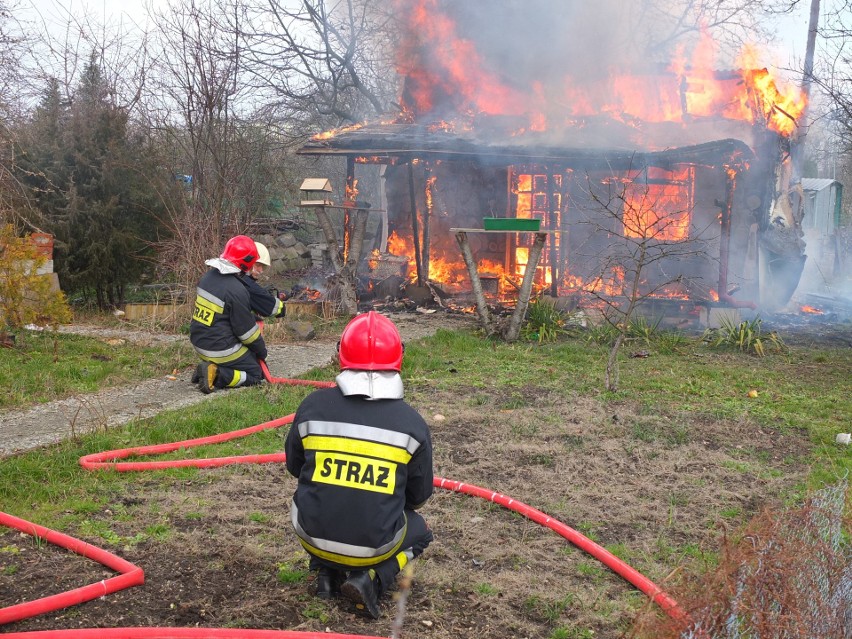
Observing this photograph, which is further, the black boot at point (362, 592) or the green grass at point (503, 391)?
the green grass at point (503, 391)

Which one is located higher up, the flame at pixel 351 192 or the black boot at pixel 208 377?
the flame at pixel 351 192

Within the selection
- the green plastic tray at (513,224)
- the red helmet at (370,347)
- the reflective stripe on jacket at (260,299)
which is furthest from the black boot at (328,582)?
the green plastic tray at (513,224)

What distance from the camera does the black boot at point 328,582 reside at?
353 cm

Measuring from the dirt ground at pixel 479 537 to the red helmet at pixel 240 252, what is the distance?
103 inches

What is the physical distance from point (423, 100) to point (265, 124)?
4249mm

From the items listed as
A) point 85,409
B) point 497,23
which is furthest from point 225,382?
point 497,23

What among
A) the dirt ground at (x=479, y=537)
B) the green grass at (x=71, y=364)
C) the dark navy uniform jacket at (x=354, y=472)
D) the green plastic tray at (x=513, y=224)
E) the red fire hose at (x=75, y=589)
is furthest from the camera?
the green plastic tray at (x=513, y=224)

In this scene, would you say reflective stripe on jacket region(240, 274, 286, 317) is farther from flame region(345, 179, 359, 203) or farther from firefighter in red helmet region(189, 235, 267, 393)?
flame region(345, 179, 359, 203)

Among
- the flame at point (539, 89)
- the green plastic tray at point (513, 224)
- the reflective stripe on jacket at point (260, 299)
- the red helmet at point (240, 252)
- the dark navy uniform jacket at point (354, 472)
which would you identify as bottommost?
the dark navy uniform jacket at point (354, 472)

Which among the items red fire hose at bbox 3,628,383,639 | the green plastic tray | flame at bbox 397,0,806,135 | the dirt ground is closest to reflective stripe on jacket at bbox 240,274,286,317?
the dirt ground

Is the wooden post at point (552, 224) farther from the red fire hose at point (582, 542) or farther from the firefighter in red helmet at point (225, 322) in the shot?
the red fire hose at point (582, 542)

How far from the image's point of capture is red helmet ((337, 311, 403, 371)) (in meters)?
3.34

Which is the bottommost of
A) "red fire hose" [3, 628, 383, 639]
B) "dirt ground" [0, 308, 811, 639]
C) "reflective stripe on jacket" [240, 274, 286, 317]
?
"dirt ground" [0, 308, 811, 639]

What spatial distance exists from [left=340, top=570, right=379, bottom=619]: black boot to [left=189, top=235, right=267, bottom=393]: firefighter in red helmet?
4.46m
